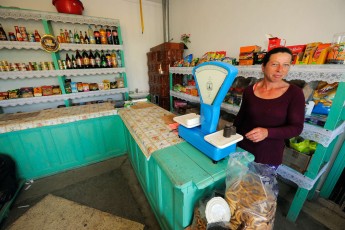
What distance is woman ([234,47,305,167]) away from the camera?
91 centimetres

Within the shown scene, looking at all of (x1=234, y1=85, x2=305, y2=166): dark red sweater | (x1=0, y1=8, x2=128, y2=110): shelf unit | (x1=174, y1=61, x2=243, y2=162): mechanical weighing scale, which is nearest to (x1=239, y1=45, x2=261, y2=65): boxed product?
(x1=234, y1=85, x2=305, y2=166): dark red sweater

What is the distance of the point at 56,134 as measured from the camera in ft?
6.05

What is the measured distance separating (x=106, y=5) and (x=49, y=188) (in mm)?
2827

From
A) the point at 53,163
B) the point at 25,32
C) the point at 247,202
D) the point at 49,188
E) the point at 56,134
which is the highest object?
the point at 25,32

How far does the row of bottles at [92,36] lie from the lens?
215 centimetres

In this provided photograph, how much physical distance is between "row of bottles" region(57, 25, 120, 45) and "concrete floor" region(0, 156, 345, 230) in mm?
1814

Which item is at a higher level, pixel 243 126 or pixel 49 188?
pixel 243 126

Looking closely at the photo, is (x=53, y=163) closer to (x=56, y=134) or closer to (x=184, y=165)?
(x=56, y=134)

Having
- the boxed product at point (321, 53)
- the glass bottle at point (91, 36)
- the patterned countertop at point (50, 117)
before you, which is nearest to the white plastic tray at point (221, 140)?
the boxed product at point (321, 53)

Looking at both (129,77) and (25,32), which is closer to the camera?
(25,32)

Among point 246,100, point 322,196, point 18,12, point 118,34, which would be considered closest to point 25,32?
point 18,12

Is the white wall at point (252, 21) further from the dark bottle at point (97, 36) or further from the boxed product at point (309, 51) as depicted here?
the dark bottle at point (97, 36)

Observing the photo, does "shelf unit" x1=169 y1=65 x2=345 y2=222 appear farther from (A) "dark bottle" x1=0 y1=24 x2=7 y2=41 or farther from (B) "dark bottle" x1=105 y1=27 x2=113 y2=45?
(A) "dark bottle" x1=0 y1=24 x2=7 y2=41

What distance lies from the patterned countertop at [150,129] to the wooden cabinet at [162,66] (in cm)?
96
